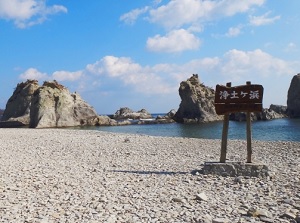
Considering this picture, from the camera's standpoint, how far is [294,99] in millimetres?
116562

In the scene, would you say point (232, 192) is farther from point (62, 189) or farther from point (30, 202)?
point (30, 202)

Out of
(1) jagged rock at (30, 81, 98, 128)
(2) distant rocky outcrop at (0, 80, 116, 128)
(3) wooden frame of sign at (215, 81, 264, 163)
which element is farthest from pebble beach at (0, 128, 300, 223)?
(2) distant rocky outcrop at (0, 80, 116, 128)

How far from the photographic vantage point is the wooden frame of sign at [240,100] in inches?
536

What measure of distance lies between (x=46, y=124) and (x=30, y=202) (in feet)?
193

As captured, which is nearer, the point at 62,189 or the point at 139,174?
the point at 62,189

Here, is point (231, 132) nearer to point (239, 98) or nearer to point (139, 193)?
point (239, 98)

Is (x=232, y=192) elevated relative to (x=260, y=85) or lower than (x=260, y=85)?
lower

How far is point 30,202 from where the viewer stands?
9055 mm

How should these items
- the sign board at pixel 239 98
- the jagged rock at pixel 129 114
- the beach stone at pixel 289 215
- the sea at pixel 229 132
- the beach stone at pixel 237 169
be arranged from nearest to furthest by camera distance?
the beach stone at pixel 289 215
the beach stone at pixel 237 169
the sign board at pixel 239 98
the sea at pixel 229 132
the jagged rock at pixel 129 114

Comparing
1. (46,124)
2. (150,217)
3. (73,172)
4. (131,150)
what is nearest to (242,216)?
(150,217)

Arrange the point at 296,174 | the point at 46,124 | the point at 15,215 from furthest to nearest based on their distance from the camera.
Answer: the point at 46,124, the point at 296,174, the point at 15,215

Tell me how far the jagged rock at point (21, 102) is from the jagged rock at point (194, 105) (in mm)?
40774

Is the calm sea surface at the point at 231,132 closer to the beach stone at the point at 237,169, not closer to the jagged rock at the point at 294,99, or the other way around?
the beach stone at the point at 237,169

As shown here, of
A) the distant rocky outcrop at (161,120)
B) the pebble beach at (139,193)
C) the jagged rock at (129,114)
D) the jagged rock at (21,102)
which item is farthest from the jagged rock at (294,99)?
the pebble beach at (139,193)
